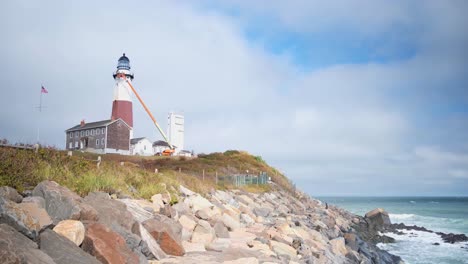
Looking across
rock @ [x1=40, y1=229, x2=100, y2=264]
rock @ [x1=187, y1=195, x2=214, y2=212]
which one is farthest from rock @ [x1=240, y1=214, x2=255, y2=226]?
rock @ [x1=40, y1=229, x2=100, y2=264]

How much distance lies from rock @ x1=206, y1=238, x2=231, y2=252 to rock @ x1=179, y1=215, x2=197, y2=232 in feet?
2.27

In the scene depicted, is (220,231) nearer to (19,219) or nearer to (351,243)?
(19,219)

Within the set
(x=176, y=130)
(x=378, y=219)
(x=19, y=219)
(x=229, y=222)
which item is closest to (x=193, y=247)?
(x=229, y=222)

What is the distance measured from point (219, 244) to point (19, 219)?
5704 mm

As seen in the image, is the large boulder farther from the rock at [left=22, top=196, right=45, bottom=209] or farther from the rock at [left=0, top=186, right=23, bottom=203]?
the rock at [left=0, top=186, right=23, bottom=203]

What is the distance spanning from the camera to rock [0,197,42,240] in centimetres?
515

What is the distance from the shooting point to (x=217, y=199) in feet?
55.6

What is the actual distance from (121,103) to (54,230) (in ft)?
143

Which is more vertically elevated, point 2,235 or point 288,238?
point 2,235

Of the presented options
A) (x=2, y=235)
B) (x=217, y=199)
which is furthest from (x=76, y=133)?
(x=2, y=235)

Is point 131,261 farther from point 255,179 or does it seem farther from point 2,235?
point 255,179

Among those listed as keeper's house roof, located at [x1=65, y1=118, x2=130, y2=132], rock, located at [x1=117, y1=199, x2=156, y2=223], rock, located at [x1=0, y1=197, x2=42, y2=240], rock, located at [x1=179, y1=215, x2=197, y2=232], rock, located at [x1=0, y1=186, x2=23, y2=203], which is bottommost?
rock, located at [x1=179, y1=215, x2=197, y2=232]

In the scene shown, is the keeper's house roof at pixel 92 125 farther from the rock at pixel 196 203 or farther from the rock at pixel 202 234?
the rock at pixel 202 234

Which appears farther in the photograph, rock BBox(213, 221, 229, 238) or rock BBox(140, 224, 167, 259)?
rock BBox(213, 221, 229, 238)
